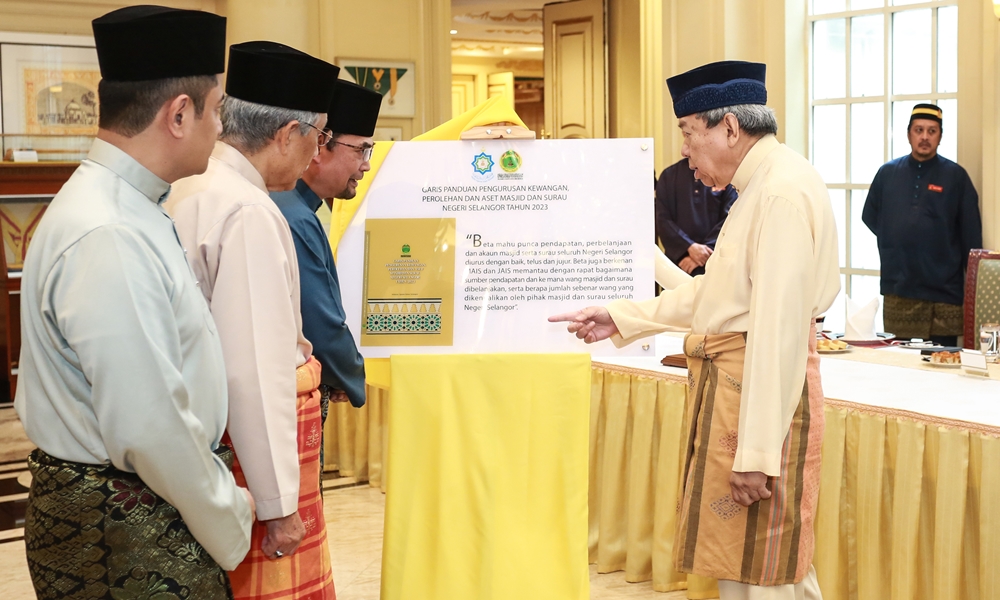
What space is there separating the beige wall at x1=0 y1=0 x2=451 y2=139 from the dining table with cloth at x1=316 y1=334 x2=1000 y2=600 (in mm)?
4902

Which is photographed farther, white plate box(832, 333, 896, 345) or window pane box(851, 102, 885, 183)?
window pane box(851, 102, 885, 183)

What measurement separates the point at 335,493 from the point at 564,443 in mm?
2353

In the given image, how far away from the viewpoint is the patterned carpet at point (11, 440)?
5227 mm

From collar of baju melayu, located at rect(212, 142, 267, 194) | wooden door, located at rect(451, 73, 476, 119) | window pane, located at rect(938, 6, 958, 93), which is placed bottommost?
collar of baju melayu, located at rect(212, 142, 267, 194)

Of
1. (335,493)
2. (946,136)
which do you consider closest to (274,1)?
(335,493)

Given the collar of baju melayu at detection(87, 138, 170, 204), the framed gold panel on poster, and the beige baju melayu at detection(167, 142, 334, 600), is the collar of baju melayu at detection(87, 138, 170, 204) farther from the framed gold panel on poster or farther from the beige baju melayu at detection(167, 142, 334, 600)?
the framed gold panel on poster

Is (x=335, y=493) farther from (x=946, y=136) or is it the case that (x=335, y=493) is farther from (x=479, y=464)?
(x=946, y=136)

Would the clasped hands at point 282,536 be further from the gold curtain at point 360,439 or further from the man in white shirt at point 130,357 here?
the gold curtain at point 360,439

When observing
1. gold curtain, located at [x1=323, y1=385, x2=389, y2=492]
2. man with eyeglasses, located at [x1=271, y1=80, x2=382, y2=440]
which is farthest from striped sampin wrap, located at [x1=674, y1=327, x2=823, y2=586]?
gold curtain, located at [x1=323, y1=385, x2=389, y2=492]

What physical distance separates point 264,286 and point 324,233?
0.52 metres

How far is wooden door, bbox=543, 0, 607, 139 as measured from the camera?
8633mm

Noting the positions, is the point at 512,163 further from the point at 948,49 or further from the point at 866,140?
the point at 866,140

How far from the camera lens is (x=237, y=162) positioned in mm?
1752

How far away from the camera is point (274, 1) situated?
23.6 ft
